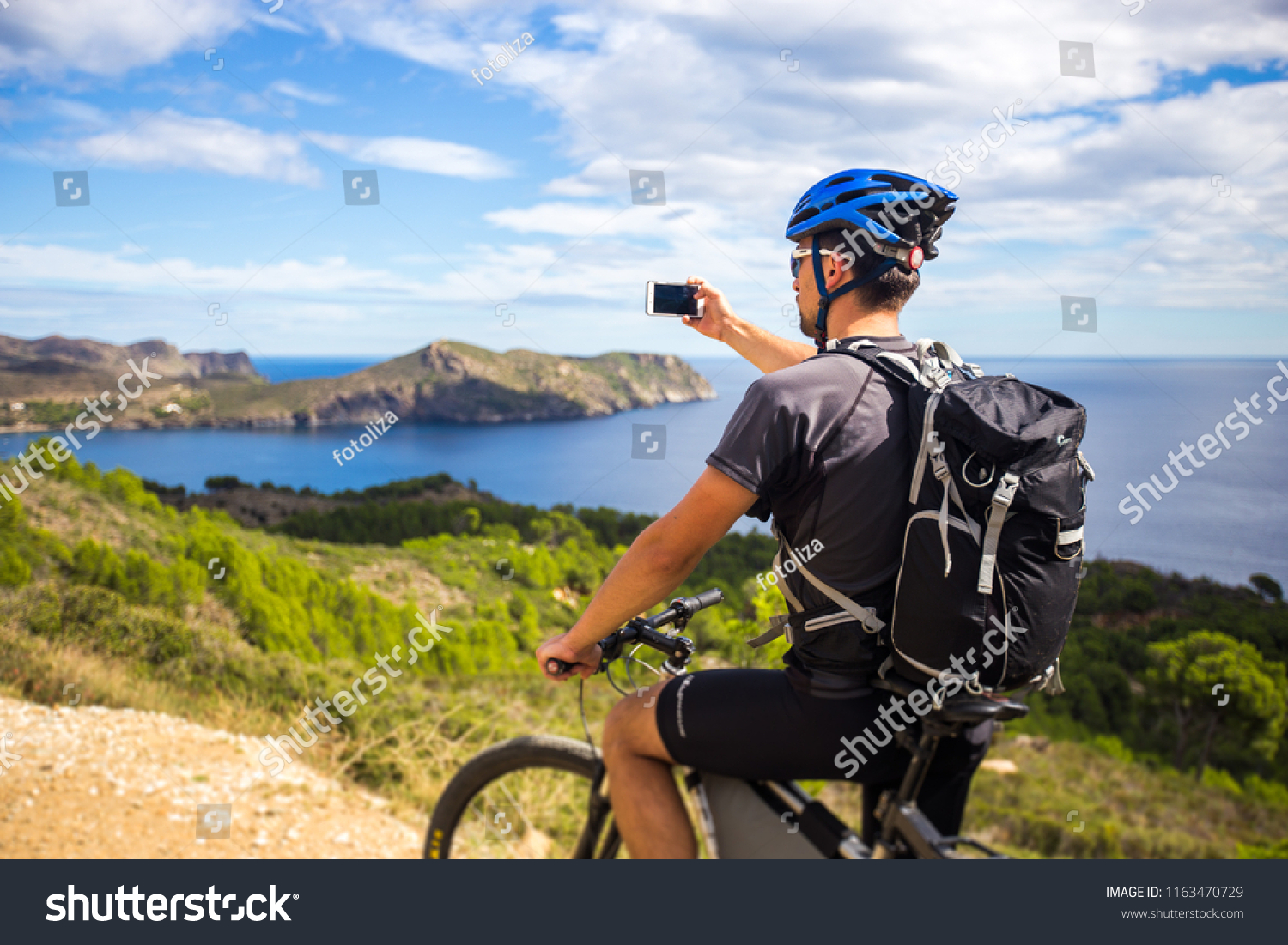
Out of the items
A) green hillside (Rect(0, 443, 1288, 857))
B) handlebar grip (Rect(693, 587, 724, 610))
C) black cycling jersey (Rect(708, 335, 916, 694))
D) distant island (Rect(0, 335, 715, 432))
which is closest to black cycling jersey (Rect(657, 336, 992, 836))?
black cycling jersey (Rect(708, 335, 916, 694))

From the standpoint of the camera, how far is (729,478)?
5.63 feet

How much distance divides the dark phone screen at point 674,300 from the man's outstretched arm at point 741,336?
29 millimetres

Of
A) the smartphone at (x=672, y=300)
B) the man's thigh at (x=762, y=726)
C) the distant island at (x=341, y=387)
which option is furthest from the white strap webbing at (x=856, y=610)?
the distant island at (x=341, y=387)

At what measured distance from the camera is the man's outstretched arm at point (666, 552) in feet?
5.74

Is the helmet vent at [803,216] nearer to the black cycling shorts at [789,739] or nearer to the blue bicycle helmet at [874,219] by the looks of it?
the blue bicycle helmet at [874,219]

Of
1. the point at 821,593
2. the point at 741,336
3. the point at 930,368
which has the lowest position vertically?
the point at 821,593

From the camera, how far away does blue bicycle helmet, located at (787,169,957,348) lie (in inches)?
80.1

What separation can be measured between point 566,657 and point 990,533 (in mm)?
1077

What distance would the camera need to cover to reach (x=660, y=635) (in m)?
2.21

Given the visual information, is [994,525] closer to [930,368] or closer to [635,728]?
[930,368]

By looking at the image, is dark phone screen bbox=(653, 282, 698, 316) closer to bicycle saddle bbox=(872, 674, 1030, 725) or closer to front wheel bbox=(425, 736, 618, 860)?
front wheel bbox=(425, 736, 618, 860)

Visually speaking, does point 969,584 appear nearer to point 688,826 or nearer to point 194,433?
point 688,826

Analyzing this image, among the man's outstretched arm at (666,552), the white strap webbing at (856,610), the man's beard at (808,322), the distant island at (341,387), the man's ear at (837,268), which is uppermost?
the distant island at (341,387)

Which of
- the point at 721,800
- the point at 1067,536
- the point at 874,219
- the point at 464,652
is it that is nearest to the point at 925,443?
the point at 1067,536
